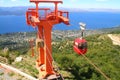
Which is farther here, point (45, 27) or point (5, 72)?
point (5, 72)

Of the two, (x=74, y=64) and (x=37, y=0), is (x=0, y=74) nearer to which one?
(x=37, y=0)

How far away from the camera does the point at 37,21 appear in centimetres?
1505

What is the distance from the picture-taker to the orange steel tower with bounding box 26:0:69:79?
616 inches

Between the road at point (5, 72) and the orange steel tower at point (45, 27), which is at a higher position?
the orange steel tower at point (45, 27)

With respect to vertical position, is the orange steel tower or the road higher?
the orange steel tower

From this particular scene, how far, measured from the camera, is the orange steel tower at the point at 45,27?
15656mm

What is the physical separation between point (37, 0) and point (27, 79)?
5907 mm

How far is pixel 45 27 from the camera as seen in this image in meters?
15.6

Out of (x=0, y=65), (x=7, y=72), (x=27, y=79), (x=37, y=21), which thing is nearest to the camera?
(x=37, y=21)

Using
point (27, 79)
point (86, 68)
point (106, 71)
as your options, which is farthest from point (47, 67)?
point (106, 71)

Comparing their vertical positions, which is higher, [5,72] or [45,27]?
[45,27]

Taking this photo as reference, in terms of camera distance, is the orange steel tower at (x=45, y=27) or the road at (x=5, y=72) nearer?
the orange steel tower at (x=45, y=27)

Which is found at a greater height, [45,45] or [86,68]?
[45,45]

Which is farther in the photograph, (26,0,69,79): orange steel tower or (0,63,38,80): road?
(0,63,38,80): road
